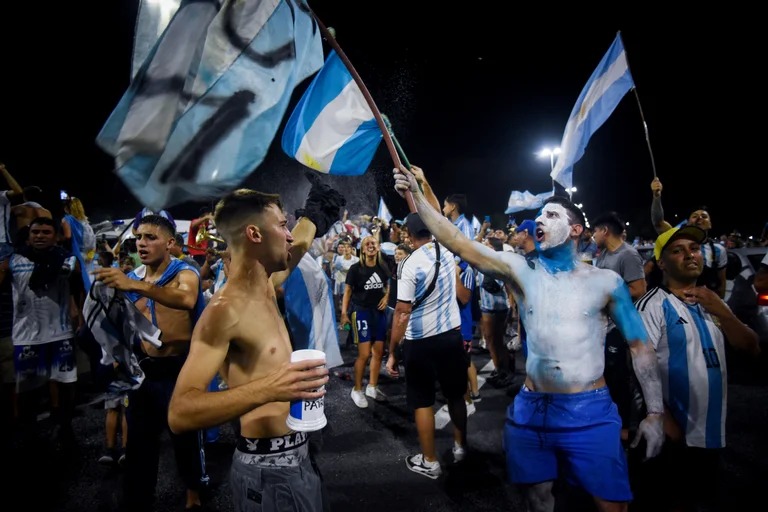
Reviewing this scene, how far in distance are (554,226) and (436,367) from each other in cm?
215

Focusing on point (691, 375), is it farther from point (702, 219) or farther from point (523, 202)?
point (523, 202)

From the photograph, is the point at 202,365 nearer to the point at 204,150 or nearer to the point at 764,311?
the point at 204,150

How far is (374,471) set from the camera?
4.28 metres

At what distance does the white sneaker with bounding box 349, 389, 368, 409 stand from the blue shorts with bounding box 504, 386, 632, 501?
11.9ft

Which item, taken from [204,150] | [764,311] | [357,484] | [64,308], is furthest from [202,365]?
[764,311]

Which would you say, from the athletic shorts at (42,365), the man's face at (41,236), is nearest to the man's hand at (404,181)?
the man's face at (41,236)

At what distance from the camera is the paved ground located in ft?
12.3

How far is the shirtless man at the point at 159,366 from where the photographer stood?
3.27 metres

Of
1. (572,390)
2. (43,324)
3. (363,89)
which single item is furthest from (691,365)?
(43,324)

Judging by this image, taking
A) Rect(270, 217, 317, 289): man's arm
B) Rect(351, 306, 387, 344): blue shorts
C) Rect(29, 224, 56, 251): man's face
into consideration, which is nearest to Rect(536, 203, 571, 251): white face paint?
Rect(270, 217, 317, 289): man's arm

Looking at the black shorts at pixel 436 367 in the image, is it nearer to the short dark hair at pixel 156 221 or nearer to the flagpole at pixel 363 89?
the flagpole at pixel 363 89

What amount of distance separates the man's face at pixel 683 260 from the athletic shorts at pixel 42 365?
672 cm

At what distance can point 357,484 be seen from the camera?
4039mm

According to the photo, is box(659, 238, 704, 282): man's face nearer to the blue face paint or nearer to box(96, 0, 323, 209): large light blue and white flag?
the blue face paint
